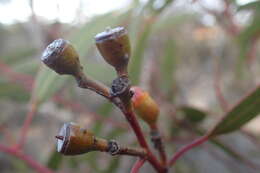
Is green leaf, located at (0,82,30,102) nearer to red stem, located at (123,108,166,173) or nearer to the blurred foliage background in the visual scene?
the blurred foliage background

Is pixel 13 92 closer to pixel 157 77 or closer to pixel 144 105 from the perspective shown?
pixel 157 77

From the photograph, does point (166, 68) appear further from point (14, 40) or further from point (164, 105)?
point (14, 40)

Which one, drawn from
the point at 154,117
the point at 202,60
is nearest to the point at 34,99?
the point at 154,117

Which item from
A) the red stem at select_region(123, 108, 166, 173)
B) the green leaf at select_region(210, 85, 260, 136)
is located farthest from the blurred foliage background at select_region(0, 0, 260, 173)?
the red stem at select_region(123, 108, 166, 173)

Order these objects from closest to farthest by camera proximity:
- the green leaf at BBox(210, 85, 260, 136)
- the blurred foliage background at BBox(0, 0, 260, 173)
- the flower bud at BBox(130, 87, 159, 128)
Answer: the flower bud at BBox(130, 87, 159, 128), the green leaf at BBox(210, 85, 260, 136), the blurred foliage background at BBox(0, 0, 260, 173)

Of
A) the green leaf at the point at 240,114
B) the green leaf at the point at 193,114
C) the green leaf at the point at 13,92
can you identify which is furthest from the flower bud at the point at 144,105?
the green leaf at the point at 13,92

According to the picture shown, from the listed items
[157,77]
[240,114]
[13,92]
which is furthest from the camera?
[157,77]

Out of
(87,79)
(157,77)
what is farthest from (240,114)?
(157,77)
